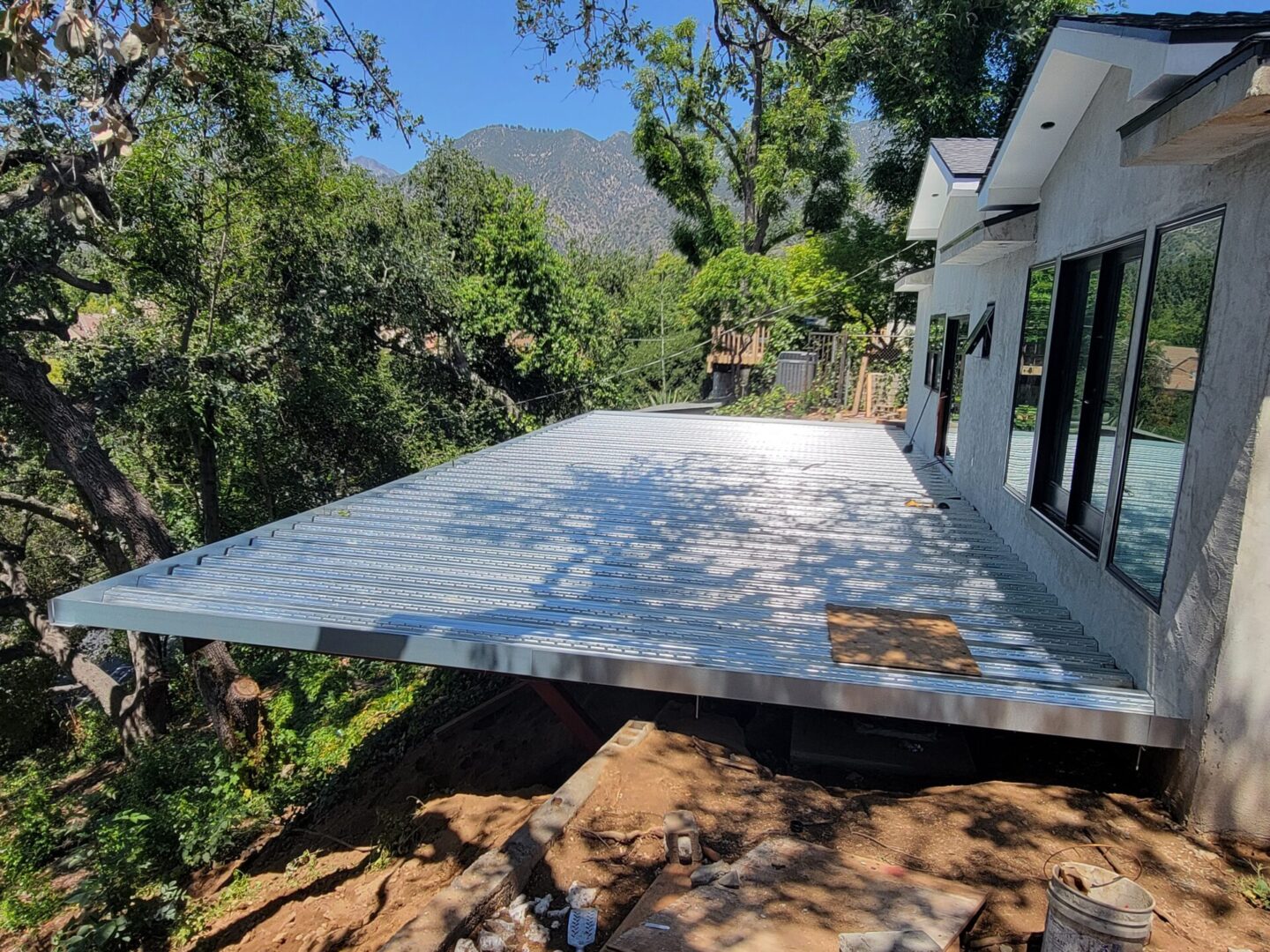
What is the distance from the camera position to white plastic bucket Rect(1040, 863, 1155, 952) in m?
2.10

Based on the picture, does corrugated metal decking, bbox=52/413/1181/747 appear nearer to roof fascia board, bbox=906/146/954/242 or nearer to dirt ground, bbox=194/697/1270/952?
dirt ground, bbox=194/697/1270/952

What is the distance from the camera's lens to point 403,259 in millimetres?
13500

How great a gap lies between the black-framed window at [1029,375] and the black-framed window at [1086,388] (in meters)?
0.15

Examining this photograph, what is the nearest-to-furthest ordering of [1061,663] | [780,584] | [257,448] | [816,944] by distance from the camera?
[816,944], [1061,663], [780,584], [257,448]

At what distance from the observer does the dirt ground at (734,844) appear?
2555 mm

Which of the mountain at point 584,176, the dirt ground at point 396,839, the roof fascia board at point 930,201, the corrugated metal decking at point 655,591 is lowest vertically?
the dirt ground at point 396,839

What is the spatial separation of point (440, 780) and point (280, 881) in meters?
1.30

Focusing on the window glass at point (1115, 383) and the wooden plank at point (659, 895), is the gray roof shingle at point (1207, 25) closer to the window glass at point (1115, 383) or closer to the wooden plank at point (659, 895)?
the window glass at point (1115, 383)

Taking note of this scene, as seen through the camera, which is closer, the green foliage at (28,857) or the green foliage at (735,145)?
the green foliage at (28,857)

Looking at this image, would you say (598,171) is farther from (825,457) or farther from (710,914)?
(710,914)

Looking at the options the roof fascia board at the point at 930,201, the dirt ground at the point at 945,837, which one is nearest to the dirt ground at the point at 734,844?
the dirt ground at the point at 945,837

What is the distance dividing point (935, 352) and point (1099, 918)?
27.9 feet

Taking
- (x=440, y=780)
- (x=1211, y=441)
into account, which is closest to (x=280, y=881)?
(x=440, y=780)

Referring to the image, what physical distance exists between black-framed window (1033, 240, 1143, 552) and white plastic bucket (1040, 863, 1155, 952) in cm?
207
